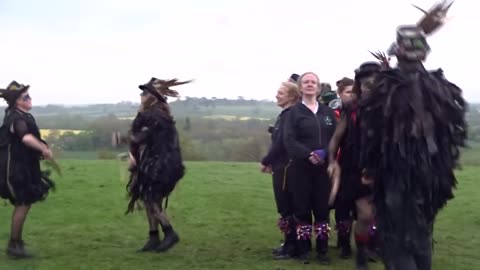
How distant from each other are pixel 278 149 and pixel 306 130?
602 millimetres

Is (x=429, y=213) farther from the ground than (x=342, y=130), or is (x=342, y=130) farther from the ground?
(x=342, y=130)

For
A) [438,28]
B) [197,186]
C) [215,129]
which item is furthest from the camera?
[215,129]

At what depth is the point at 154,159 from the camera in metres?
8.84

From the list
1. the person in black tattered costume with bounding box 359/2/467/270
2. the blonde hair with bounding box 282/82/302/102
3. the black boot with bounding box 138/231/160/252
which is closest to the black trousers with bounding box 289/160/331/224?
the blonde hair with bounding box 282/82/302/102

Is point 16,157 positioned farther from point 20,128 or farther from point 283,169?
point 283,169

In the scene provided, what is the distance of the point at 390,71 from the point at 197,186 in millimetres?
10149

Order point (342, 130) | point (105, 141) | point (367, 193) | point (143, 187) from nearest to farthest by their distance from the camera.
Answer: point (342, 130) → point (367, 193) → point (143, 187) → point (105, 141)

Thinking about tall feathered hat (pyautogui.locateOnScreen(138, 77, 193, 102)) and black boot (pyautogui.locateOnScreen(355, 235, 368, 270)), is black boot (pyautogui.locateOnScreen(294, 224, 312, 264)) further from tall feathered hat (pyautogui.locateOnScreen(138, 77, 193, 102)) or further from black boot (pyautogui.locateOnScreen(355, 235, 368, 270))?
tall feathered hat (pyautogui.locateOnScreen(138, 77, 193, 102))

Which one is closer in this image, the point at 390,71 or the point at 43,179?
the point at 390,71

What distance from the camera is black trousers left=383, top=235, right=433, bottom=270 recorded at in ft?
18.4

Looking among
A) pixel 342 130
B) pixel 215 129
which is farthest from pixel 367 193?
pixel 215 129

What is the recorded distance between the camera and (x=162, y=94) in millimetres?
9039

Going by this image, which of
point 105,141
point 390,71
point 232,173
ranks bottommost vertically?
point 232,173

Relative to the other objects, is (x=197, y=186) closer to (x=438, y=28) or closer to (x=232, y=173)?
(x=232, y=173)
